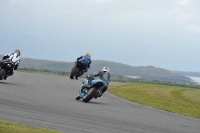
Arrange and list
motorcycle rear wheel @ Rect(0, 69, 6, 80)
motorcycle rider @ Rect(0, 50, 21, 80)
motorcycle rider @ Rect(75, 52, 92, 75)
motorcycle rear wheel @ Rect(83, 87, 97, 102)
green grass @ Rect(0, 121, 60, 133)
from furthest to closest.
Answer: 1. motorcycle rider @ Rect(75, 52, 92, 75)
2. motorcycle rider @ Rect(0, 50, 21, 80)
3. motorcycle rear wheel @ Rect(0, 69, 6, 80)
4. motorcycle rear wheel @ Rect(83, 87, 97, 102)
5. green grass @ Rect(0, 121, 60, 133)

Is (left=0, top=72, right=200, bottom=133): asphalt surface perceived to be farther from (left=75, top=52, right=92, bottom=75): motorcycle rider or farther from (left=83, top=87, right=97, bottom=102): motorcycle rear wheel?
→ (left=75, top=52, right=92, bottom=75): motorcycle rider

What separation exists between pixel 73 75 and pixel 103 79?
17.8m

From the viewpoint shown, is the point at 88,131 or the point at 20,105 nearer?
the point at 88,131

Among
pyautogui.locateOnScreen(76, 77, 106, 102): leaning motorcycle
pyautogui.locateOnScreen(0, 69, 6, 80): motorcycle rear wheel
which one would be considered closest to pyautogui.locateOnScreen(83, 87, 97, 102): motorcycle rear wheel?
pyautogui.locateOnScreen(76, 77, 106, 102): leaning motorcycle

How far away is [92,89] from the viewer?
20906 mm

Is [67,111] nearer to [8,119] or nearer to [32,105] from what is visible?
[32,105]

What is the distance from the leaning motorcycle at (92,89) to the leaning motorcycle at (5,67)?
5.42 meters

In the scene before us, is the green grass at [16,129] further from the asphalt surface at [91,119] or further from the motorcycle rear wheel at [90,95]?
the motorcycle rear wheel at [90,95]

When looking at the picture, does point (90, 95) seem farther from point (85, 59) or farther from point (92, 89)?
point (85, 59)

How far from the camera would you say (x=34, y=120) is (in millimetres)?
12922

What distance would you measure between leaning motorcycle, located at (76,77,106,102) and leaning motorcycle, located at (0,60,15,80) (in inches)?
213

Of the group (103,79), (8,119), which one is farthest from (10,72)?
(8,119)

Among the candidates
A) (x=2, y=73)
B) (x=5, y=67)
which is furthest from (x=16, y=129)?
(x=5, y=67)

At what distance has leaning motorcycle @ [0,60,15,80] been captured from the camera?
25406mm
